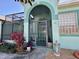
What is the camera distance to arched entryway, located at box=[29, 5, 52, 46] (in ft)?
57.3

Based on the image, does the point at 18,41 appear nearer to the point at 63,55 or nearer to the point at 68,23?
the point at 63,55

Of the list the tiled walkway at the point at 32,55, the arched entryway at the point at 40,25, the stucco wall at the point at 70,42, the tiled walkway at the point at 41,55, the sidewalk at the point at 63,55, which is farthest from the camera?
the arched entryway at the point at 40,25

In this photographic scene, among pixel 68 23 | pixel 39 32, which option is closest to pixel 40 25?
pixel 39 32

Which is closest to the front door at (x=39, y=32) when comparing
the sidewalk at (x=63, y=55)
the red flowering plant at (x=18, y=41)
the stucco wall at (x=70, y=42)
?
the stucco wall at (x=70, y=42)

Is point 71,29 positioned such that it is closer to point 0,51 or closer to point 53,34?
point 53,34

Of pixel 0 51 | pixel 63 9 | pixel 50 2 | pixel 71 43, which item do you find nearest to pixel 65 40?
pixel 71 43

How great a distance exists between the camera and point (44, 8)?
714 inches

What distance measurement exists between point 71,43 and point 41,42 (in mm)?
3934

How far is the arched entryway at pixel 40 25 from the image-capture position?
1747cm

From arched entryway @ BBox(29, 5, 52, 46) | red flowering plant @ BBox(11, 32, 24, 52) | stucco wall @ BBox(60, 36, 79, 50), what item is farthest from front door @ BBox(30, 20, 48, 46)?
red flowering plant @ BBox(11, 32, 24, 52)

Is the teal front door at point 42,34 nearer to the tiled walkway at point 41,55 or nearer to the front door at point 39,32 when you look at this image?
the front door at point 39,32

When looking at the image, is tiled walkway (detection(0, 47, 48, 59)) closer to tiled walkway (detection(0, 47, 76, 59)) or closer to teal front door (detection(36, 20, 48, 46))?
tiled walkway (detection(0, 47, 76, 59))

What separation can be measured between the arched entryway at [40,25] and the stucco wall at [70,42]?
1.88 m

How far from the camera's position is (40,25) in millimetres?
18094
